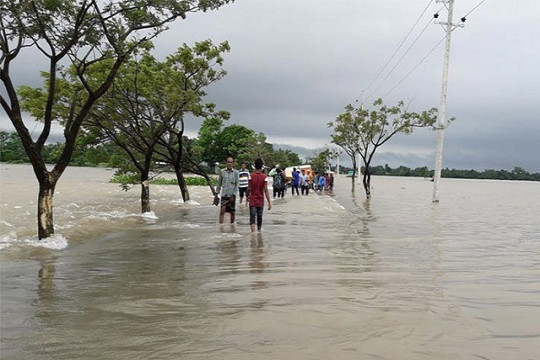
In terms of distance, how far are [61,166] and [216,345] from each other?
8.16m

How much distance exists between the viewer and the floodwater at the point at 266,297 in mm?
4234

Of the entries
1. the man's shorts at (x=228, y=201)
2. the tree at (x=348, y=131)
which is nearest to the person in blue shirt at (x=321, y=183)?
the tree at (x=348, y=131)

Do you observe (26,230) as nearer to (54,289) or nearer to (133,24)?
(133,24)

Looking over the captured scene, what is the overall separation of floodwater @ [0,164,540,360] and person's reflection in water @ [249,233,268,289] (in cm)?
5

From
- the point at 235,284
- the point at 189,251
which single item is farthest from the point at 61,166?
the point at 235,284

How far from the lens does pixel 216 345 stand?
422 centimetres

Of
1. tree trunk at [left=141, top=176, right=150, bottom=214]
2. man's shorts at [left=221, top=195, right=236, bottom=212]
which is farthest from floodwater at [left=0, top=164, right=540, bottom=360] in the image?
tree trunk at [left=141, top=176, right=150, bottom=214]

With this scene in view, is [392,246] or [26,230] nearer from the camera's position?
[392,246]

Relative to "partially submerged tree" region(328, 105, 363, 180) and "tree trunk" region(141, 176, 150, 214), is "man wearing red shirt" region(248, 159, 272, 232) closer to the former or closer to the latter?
"tree trunk" region(141, 176, 150, 214)

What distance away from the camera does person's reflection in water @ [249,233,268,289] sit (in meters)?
6.69

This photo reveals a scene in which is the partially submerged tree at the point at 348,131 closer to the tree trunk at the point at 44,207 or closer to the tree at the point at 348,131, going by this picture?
the tree at the point at 348,131

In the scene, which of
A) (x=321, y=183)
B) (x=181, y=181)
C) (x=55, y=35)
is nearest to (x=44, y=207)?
(x=55, y=35)

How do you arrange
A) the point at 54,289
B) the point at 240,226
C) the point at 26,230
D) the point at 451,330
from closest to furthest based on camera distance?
the point at 451,330 < the point at 54,289 < the point at 26,230 < the point at 240,226

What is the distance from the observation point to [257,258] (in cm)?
881
